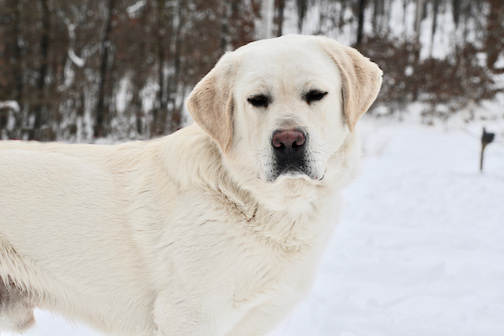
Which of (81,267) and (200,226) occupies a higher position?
(200,226)

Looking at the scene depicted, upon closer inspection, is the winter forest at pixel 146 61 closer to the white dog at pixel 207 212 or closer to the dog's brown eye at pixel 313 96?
the white dog at pixel 207 212

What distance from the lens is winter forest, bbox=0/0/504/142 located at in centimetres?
1507

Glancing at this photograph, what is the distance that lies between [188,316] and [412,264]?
2.81m

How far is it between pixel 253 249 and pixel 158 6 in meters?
17.5

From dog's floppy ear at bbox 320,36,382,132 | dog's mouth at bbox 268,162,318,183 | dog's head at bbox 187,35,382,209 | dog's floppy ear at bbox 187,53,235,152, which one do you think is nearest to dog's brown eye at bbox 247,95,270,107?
dog's head at bbox 187,35,382,209

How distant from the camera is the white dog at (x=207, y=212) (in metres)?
1.89

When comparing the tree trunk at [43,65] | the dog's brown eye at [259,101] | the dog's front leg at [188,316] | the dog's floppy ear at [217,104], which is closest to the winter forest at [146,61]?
the tree trunk at [43,65]

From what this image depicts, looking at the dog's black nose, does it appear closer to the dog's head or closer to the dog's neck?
the dog's head

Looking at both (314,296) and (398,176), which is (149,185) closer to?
(314,296)

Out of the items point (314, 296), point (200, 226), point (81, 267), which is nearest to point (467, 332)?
point (314, 296)

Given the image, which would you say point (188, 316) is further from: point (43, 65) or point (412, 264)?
point (43, 65)

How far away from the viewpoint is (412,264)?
159 inches

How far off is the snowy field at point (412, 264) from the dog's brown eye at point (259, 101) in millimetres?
1613

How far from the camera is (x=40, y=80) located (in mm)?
16656
